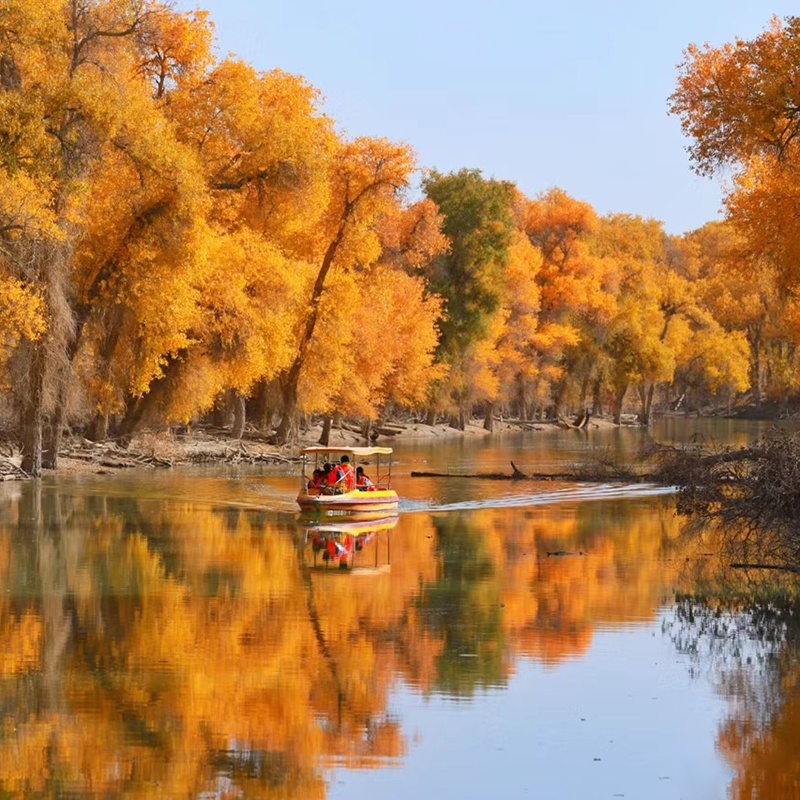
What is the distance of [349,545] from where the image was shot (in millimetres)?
27984

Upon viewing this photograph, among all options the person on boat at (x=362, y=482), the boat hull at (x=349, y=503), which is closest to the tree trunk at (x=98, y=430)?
the person on boat at (x=362, y=482)

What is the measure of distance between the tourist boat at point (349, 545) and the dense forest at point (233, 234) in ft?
31.2

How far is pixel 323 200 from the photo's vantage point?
176 feet

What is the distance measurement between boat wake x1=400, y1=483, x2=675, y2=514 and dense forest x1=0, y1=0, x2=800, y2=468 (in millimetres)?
6862

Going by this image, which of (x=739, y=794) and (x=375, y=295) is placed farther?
(x=375, y=295)

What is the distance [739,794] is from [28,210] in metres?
27.4

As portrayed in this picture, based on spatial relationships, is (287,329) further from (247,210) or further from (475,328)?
(475,328)

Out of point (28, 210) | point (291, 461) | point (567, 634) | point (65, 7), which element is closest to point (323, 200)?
point (291, 461)

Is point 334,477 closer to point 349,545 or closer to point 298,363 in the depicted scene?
point 349,545

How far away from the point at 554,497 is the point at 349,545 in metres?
11.8

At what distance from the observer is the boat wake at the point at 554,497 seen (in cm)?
3625

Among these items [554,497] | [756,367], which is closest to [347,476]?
[554,497]

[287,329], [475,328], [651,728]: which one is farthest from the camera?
[475,328]

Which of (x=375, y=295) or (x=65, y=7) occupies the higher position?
(x=65, y=7)
